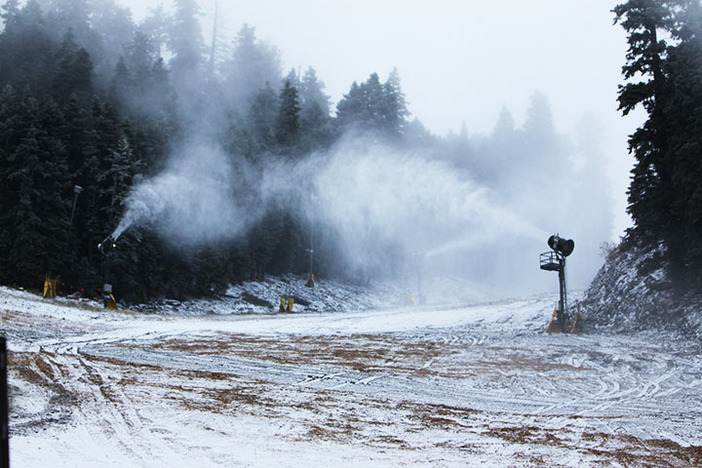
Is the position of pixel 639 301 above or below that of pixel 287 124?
below

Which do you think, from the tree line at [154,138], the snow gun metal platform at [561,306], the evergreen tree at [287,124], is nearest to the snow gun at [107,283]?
the tree line at [154,138]

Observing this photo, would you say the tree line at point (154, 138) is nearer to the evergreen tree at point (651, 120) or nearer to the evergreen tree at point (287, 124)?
the evergreen tree at point (287, 124)

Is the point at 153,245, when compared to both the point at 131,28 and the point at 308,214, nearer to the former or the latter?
the point at 308,214

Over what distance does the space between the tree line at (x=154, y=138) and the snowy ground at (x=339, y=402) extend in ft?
64.9

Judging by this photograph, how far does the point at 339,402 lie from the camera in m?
7.91

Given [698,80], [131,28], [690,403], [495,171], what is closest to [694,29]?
[698,80]

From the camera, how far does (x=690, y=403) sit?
8.81m

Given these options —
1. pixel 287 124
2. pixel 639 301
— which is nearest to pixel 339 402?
pixel 639 301

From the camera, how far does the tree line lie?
118 ft

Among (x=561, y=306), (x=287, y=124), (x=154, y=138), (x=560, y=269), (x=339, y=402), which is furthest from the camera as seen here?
(x=287, y=124)

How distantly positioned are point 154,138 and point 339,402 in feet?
137

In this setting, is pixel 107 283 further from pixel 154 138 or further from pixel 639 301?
pixel 639 301

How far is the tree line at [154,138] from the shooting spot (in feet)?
118

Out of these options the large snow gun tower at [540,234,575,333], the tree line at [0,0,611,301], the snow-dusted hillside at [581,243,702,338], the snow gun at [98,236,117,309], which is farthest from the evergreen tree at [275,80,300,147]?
the large snow gun tower at [540,234,575,333]
